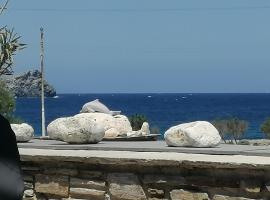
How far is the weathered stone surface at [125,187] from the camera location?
6027mm

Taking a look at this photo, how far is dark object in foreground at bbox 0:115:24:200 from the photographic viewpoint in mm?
1548

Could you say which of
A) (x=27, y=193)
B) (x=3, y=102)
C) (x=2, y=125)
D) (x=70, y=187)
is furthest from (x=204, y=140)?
(x=3, y=102)

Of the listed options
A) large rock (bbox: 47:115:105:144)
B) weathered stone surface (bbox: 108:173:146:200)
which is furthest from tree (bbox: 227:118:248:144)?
weathered stone surface (bbox: 108:173:146:200)

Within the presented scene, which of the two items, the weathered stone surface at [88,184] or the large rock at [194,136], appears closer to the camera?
the weathered stone surface at [88,184]

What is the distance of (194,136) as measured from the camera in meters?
6.44

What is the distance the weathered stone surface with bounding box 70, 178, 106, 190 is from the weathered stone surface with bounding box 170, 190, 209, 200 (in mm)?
676

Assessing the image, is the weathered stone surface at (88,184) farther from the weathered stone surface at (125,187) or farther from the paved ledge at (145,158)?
the paved ledge at (145,158)

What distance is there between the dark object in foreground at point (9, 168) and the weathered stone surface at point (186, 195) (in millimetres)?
4193

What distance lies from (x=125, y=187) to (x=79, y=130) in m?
1.26

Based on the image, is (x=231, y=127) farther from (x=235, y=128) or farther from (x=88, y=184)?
(x=88, y=184)

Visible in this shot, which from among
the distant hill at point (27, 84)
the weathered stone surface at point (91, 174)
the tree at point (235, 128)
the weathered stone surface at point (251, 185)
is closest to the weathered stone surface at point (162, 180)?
the weathered stone surface at point (91, 174)

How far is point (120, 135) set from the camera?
325 inches

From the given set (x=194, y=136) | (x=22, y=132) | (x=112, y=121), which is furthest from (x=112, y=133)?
(x=194, y=136)

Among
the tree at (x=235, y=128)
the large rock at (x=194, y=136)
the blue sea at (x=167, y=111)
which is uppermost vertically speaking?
the large rock at (x=194, y=136)
